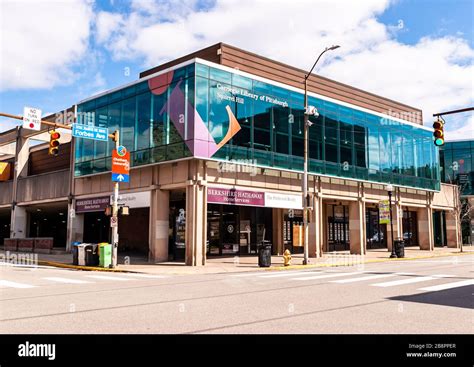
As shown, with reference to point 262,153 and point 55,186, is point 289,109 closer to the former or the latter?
point 262,153

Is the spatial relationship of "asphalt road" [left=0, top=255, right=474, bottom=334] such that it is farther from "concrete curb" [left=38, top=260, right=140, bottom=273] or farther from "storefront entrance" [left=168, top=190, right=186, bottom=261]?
"storefront entrance" [left=168, top=190, right=186, bottom=261]

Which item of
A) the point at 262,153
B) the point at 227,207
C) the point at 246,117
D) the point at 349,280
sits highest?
the point at 246,117

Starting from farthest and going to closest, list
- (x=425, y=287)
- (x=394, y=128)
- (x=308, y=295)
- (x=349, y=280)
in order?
1. (x=394, y=128)
2. (x=349, y=280)
3. (x=425, y=287)
4. (x=308, y=295)

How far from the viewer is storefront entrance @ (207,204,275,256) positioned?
2947 centimetres

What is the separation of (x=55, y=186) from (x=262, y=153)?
696 inches

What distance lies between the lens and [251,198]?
2611 centimetres

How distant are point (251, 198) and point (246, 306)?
1657cm

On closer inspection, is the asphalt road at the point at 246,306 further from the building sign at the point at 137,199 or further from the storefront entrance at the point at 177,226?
the storefront entrance at the point at 177,226

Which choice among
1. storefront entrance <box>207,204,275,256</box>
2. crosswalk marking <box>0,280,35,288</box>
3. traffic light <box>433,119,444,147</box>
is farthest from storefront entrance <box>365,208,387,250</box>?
crosswalk marking <box>0,280,35,288</box>

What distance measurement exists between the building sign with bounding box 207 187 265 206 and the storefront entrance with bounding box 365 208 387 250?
20.1 m

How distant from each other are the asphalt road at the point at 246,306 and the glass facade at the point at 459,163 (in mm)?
46269

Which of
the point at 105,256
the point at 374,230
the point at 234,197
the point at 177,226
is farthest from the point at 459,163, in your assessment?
the point at 105,256

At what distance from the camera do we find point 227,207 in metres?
30.0
